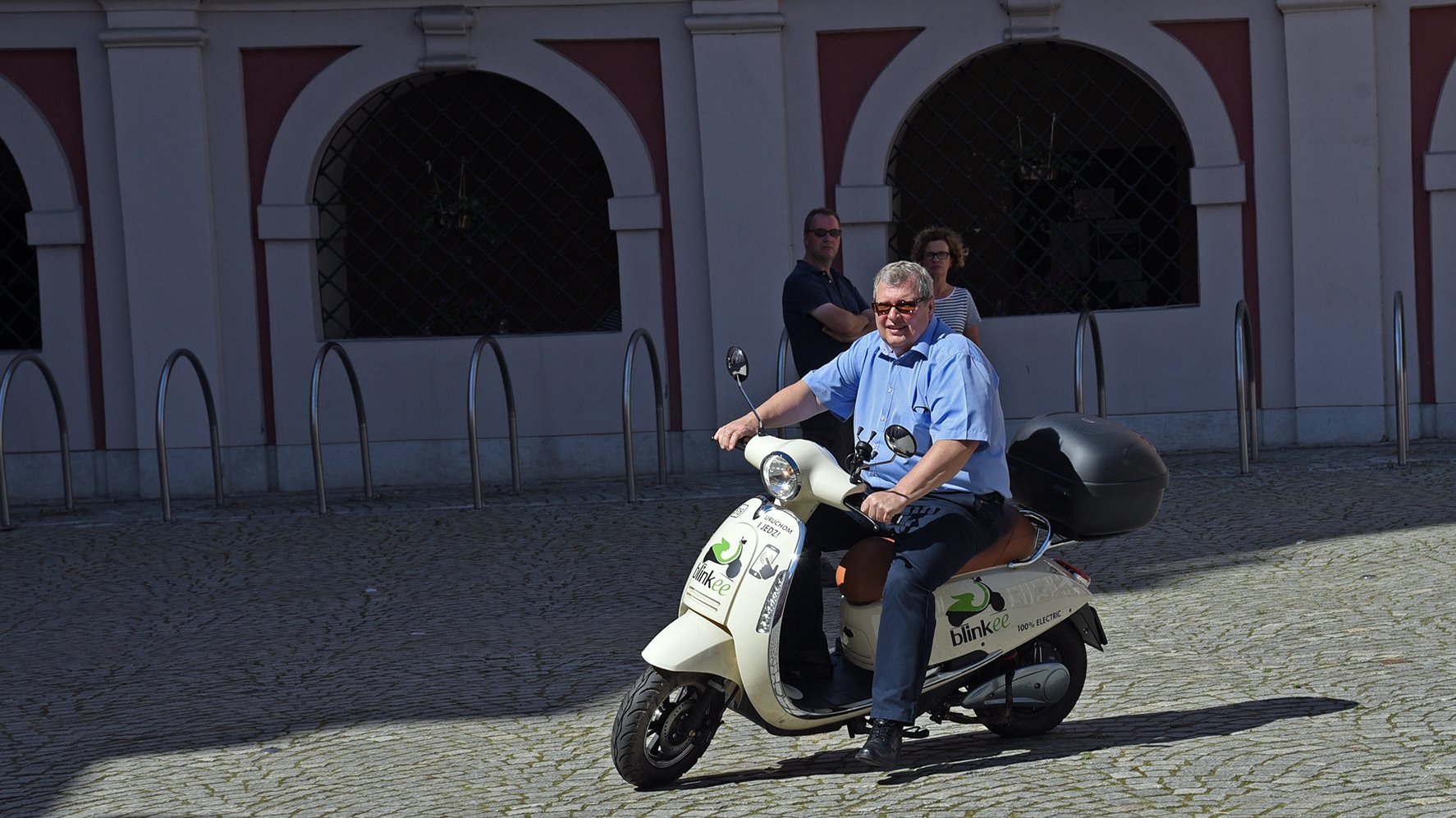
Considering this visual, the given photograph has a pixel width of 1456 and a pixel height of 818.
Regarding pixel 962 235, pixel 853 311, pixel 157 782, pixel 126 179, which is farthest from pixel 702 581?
pixel 962 235

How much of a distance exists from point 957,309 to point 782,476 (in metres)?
3.67

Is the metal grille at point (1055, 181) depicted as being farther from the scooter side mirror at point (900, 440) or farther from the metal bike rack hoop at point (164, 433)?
the scooter side mirror at point (900, 440)

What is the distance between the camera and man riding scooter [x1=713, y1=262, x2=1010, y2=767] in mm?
3963

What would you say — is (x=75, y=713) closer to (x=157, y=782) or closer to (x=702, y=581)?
(x=157, y=782)

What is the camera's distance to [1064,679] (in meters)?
4.31

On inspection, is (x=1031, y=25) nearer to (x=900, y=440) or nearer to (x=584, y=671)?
(x=584, y=671)

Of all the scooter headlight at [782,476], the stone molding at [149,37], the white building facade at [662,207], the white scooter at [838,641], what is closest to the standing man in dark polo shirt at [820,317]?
the white scooter at [838,641]

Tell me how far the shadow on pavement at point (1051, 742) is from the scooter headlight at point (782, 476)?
791 millimetres

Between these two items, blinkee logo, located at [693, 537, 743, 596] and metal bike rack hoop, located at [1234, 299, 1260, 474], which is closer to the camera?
blinkee logo, located at [693, 537, 743, 596]

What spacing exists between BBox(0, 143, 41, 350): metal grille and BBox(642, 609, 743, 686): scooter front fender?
28.0 ft

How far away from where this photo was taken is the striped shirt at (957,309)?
7.37 m

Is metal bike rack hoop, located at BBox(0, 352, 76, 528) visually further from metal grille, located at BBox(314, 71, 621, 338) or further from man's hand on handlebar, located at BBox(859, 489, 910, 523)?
man's hand on handlebar, located at BBox(859, 489, 910, 523)

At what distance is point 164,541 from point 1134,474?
6.01 metres

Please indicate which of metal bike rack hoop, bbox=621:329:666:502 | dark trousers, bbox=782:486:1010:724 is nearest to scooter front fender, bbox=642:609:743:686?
dark trousers, bbox=782:486:1010:724
